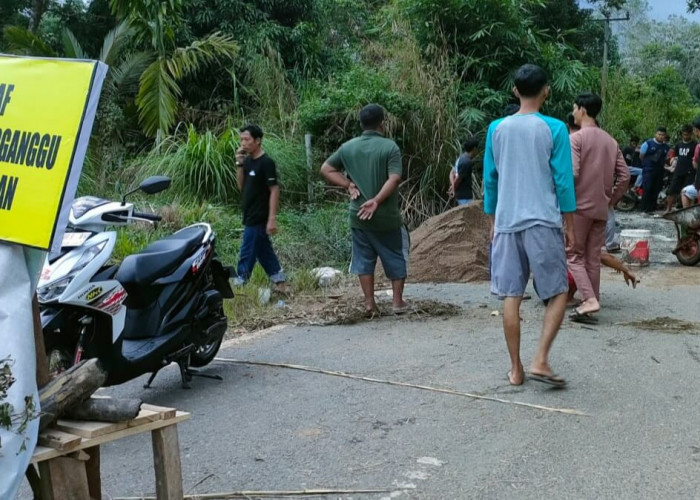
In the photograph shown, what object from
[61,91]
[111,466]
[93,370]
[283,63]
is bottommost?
[111,466]

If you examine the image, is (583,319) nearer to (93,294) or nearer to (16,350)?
(93,294)

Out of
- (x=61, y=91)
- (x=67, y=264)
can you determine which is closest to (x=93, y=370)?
(x=61, y=91)

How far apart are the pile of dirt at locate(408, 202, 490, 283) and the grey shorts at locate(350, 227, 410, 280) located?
2311mm

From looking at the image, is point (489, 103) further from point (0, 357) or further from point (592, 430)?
point (0, 357)

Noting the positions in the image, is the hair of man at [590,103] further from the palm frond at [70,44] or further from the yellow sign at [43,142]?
the palm frond at [70,44]

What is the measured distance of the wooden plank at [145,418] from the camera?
3.07 m

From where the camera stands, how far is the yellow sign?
9.08ft

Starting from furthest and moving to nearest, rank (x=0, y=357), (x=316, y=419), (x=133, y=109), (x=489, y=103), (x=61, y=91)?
(x=133, y=109), (x=489, y=103), (x=316, y=419), (x=61, y=91), (x=0, y=357)

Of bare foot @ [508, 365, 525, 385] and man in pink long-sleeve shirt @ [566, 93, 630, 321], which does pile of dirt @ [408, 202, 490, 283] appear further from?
bare foot @ [508, 365, 525, 385]

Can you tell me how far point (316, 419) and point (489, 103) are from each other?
447 inches

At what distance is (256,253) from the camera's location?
8.43 metres

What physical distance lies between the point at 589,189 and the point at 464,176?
462 centimetres

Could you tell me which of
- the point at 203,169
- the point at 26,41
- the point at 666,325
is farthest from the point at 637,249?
→ the point at 26,41

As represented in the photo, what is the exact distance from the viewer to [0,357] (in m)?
2.63
